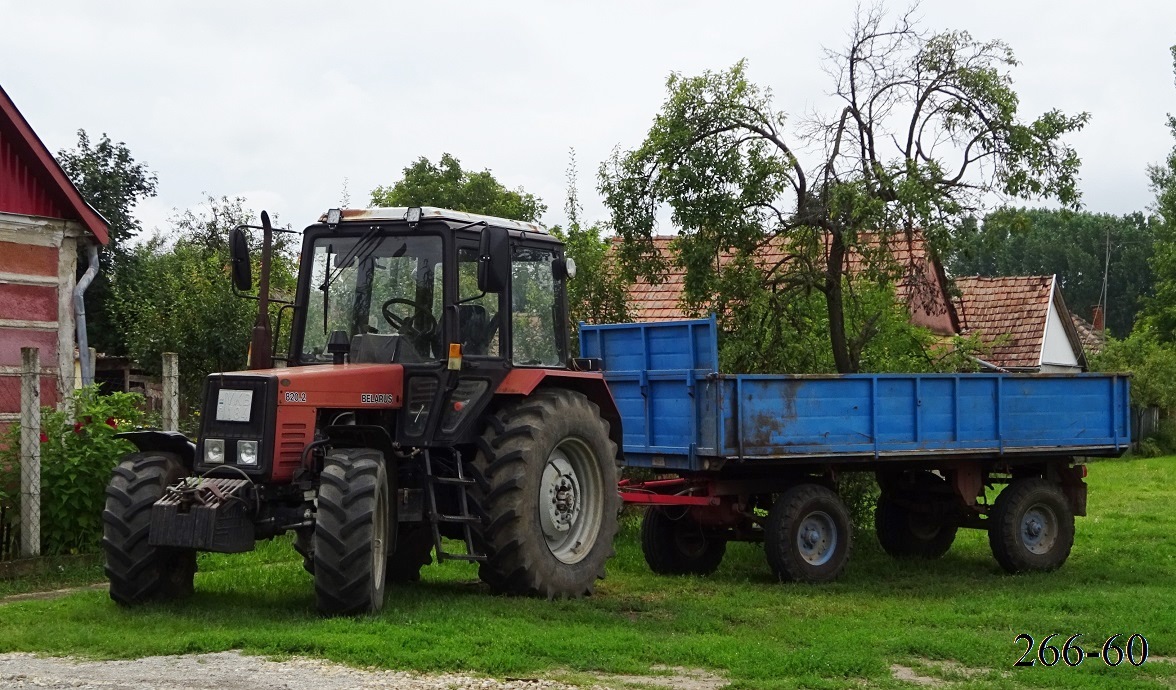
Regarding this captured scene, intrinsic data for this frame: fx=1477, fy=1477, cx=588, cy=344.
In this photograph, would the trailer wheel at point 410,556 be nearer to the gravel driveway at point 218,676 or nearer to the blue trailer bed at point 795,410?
the blue trailer bed at point 795,410

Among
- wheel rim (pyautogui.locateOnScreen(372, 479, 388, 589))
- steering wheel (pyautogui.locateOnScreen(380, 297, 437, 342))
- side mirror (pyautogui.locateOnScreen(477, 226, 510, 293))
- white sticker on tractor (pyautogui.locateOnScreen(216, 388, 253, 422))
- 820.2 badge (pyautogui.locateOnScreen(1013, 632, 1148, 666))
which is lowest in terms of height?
820.2 badge (pyautogui.locateOnScreen(1013, 632, 1148, 666))

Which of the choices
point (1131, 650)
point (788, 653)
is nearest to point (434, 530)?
point (788, 653)

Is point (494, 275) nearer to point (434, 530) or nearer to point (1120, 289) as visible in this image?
point (434, 530)

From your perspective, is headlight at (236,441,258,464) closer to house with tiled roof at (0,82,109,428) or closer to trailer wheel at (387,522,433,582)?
trailer wheel at (387,522,433,582)

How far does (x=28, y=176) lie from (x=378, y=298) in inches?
284

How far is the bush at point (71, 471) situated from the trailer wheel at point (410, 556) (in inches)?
118

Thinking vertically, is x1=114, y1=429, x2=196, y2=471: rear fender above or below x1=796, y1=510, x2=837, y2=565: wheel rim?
above

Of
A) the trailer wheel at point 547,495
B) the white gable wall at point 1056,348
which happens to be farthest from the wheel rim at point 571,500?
the white gable wall at point 1056,348

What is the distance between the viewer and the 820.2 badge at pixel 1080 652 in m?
8.98

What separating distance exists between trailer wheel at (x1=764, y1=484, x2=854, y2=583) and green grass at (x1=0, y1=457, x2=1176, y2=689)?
8.8 inches

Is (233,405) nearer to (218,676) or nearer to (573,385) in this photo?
(218,676)

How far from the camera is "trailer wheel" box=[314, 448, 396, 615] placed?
8.99 meters

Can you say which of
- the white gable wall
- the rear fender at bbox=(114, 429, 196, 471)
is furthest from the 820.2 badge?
the white gable wall

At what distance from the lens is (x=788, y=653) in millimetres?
8805
